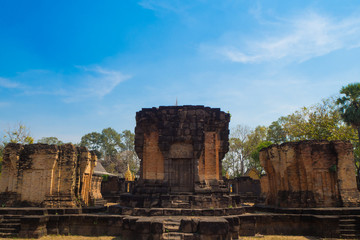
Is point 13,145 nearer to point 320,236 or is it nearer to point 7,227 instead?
point 7,227

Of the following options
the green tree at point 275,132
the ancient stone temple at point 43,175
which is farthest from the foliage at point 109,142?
the ancient stone temple at point 43,175

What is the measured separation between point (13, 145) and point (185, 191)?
27.6ft

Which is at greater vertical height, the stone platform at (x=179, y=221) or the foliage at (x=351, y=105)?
the foliage at (x=351, y=105)

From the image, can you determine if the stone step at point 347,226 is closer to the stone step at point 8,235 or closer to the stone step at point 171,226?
the stone step at point 171,226

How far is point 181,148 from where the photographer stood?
11.7 meters

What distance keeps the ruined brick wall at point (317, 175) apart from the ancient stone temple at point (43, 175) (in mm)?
9593

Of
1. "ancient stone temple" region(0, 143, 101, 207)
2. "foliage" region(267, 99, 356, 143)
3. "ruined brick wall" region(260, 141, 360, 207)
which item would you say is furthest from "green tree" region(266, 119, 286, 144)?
"ancient stone temple" region(0, 143, 101, 207)

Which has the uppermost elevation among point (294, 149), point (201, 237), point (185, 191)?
point (294, 149)

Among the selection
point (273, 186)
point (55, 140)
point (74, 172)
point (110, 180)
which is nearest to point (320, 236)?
point (273, 186)

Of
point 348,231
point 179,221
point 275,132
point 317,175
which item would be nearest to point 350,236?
point 348,231

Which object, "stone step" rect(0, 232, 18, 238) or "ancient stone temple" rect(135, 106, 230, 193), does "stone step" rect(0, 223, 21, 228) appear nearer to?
"stone step" rect(0, 232, 18, 238)

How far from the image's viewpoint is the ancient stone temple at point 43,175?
11477 millimetres

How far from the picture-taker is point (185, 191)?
11258 millimetres

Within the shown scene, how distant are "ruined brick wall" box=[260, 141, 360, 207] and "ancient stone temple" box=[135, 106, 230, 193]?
3178 mm
